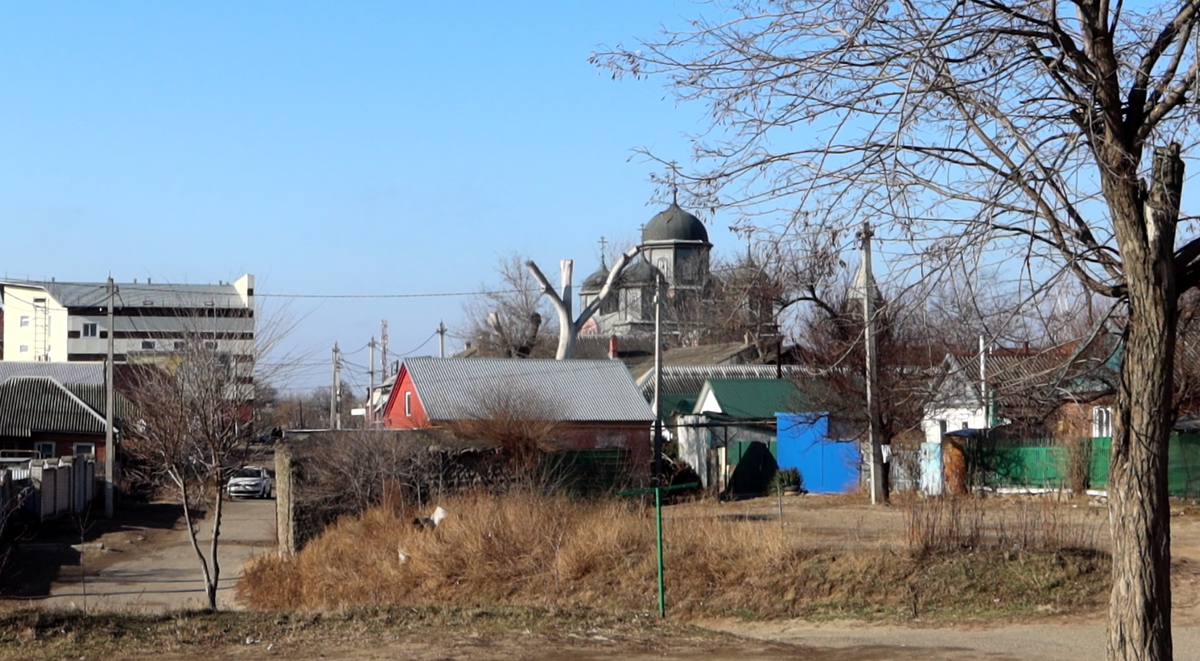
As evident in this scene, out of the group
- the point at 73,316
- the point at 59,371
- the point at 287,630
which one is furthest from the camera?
the point at 73,316

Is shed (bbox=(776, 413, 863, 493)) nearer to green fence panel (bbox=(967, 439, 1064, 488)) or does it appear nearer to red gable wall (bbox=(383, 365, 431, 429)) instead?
green fence panel (bbox=(967, 439, 1064, 488))

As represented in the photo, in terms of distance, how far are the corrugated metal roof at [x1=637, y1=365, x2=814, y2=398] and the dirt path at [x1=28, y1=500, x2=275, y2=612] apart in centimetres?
2188

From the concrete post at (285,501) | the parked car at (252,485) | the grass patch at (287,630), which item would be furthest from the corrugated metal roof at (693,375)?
the grass patch at (287,630)

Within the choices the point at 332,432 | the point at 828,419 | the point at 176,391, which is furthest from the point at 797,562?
the point at 828,419

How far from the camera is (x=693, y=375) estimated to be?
5225 centimetres

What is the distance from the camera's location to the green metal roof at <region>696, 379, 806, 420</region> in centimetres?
4200

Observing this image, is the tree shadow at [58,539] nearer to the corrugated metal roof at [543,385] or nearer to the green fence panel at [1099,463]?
the corrugated metal roof at [543,385]

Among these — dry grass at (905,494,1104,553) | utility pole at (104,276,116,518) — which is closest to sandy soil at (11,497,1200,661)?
dry grass at (905,494,1104,553)

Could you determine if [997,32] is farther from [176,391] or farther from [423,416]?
[423,416]

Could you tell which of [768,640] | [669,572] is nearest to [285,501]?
[669,572]

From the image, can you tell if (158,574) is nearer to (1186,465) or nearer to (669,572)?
(669,572)

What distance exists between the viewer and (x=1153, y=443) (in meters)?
5.96

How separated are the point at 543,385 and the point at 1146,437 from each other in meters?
32.0

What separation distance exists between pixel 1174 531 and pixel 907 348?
23.1 ft
